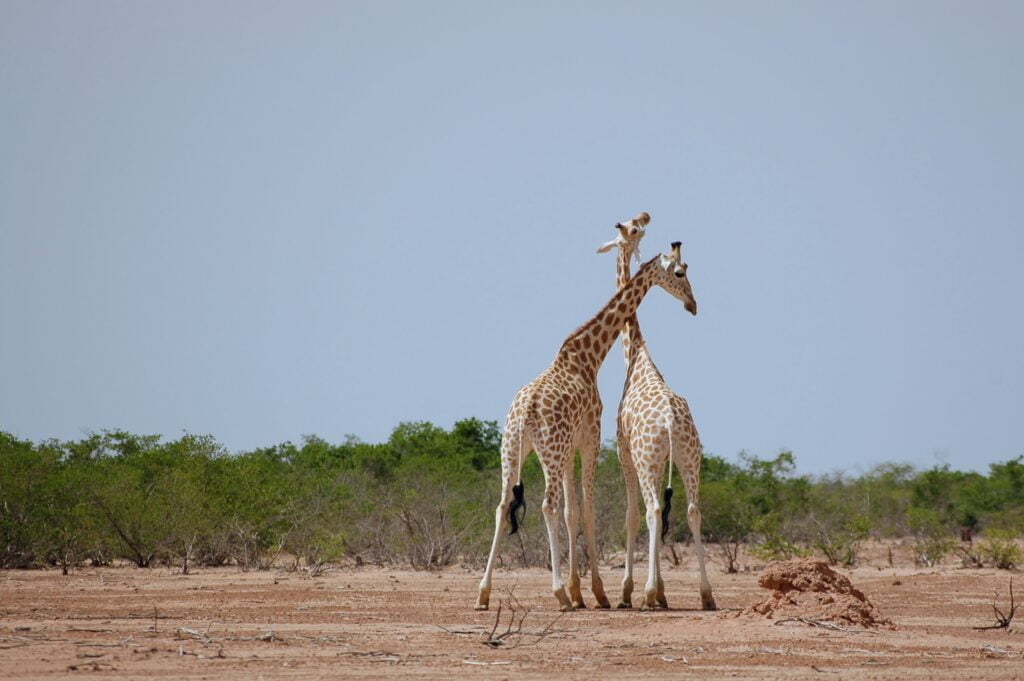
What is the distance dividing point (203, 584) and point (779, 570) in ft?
23.4

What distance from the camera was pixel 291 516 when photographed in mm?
18438

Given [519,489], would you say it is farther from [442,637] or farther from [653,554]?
[442,637]

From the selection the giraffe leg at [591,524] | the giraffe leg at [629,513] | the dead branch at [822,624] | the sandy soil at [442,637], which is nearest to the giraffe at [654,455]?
the giraffe leg at [629,513]

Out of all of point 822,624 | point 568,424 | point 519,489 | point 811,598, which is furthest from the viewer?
point 568,424

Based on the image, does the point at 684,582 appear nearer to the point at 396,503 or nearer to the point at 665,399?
the point at 665,399

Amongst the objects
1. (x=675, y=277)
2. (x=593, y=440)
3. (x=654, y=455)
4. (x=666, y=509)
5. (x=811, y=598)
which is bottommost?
(x=811, y=598)

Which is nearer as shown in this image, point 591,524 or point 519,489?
point 519,489

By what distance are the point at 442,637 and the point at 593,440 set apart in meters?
3.59

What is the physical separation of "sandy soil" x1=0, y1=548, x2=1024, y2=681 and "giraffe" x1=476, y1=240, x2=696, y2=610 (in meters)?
0.56

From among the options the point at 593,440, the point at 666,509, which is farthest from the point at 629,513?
the point at 666,509

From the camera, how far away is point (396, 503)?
20734 millimetres

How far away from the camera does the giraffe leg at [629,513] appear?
12.1m

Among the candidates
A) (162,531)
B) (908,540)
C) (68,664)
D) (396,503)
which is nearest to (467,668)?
(68,664)

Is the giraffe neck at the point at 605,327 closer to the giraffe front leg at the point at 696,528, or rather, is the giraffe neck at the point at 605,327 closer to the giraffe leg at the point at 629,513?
the giraffe leg at the point at 629,513
